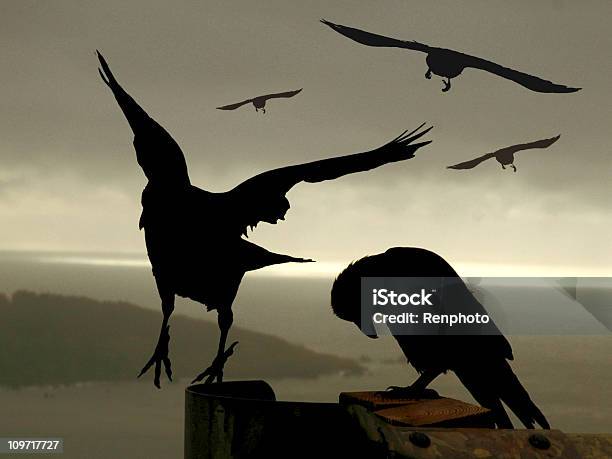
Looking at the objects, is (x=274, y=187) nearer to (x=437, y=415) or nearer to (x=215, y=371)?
(x=215, y=371)

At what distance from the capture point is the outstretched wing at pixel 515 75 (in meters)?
2.55

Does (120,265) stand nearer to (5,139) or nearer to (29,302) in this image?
(29,302)

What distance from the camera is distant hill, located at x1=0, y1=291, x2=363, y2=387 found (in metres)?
2.42

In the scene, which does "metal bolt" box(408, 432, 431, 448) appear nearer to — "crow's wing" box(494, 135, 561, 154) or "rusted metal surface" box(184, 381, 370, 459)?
"rusted metal surface" box(184, 381, 370, 459)

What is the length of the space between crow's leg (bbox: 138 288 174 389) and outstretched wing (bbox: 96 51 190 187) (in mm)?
396

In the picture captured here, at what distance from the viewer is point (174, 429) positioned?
244 centimetres

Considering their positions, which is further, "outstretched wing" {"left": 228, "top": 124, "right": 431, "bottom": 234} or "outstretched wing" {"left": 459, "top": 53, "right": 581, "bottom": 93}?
"outstretched wing" {"left": 459, "top": 53, "right": 581, "bottom": 93}

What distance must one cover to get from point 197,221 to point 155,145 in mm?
303

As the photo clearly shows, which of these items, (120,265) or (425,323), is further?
(120,265)

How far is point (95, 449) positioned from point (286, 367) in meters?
0.75

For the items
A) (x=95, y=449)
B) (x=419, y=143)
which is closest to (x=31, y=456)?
(x=95, y=449)

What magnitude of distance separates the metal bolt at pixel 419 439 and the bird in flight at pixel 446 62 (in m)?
1.97

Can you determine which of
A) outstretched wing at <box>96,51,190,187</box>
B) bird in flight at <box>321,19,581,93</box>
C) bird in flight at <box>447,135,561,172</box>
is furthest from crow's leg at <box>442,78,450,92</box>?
outstretched wing at <box>96,51,190,187</box>

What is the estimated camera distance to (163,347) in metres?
2.38
